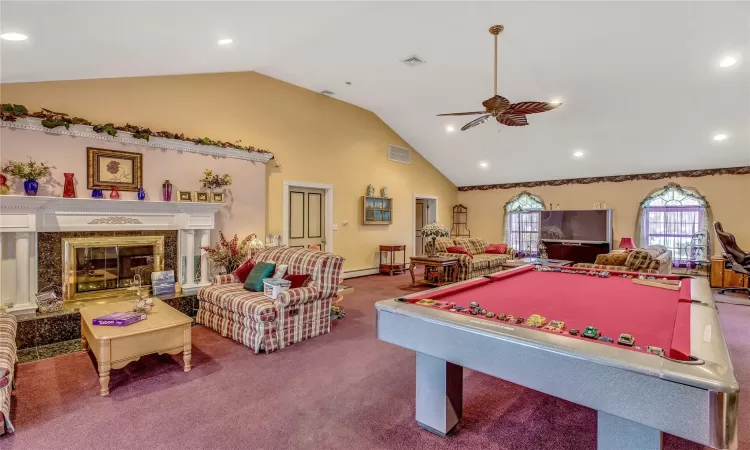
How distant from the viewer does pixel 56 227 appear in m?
3.98

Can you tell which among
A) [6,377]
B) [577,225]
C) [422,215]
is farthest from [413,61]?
[577,225]

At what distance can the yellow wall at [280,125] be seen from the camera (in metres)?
4.42

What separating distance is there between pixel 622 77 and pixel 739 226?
4.88 metres

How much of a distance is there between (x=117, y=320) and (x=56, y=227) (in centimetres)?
200

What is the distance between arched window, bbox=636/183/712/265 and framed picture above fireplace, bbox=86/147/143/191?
9752mm

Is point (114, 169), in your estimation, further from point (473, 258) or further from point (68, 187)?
point (473, 258)

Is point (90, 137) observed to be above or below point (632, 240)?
above

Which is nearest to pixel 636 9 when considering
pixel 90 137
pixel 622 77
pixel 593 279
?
pixel 622 77

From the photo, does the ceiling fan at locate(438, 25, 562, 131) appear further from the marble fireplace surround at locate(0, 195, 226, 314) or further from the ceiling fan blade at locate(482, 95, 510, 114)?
the marble fireplace surround at locate(0, 195, 226, 314)

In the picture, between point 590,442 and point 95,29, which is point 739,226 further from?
point 95,29

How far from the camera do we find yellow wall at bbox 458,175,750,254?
7.27 m

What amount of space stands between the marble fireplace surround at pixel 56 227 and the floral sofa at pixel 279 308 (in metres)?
1.07

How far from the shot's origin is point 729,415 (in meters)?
1.06

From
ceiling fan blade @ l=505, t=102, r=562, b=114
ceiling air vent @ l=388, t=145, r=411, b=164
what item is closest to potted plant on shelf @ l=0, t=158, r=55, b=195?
ceiling fan blade @ l=505, t=102, r=562, b=114
